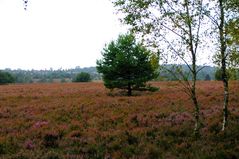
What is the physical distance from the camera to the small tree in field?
1470 inches

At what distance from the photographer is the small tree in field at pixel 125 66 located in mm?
37344

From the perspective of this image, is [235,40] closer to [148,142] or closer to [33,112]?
[148,142]

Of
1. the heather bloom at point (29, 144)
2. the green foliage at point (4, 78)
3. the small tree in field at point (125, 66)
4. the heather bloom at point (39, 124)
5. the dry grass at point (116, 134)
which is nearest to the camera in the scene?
the dry grass at point (116, 134)

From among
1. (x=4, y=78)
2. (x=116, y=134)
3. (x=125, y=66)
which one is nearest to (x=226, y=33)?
(x=116, y=134)

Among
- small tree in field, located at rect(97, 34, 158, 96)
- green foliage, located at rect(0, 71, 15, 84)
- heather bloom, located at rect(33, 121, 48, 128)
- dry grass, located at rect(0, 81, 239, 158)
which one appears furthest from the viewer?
green foliage, located at rect(0, 71, 15, 84)

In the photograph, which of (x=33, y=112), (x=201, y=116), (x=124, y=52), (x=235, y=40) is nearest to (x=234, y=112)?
(x=201, y=116)

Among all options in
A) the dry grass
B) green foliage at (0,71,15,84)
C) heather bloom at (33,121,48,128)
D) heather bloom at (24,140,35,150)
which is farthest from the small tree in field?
green foliage at (0,71,15,84)

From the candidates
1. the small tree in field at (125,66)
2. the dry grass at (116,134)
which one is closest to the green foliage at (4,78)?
the small tree in field at (125,66)

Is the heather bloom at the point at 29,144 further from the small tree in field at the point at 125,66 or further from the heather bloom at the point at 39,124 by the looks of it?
the small tree in field at the point at 125,66

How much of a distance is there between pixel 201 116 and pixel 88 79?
8547cm

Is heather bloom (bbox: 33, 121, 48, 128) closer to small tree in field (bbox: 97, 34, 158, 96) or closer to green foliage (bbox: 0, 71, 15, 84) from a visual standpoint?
small tree in field (bbox: 97, 34, 158, 96)

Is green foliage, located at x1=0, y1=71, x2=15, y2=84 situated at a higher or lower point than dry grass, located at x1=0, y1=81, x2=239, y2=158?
higher

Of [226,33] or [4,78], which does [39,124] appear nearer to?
[226,33]

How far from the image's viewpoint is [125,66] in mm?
37375
